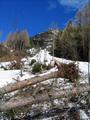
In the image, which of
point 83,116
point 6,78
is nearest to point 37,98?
point 83,116

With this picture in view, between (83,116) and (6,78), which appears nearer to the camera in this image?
(83,116)

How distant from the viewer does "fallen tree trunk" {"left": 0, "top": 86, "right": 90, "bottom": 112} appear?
21.4 ft

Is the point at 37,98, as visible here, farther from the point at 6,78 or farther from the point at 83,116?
the point at 6,78

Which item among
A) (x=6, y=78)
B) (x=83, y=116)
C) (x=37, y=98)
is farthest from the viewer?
(x=6, y=78)

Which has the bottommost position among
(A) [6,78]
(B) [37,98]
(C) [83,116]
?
(C) [83,116]

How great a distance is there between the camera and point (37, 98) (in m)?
6.69

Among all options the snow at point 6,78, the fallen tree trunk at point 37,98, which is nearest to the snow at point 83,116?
the fallen tree trunk at point 37,98

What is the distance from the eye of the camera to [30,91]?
7215 millimetres

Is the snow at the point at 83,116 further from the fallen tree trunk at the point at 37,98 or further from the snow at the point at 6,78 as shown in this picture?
the snow at the point at 6,78

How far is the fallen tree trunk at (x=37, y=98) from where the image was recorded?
6531mm

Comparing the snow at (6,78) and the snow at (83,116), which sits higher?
the snow at (6,78)

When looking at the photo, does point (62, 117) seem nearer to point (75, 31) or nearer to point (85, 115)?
point (85, 115)

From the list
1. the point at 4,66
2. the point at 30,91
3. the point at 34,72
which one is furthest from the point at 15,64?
the point at 30,91

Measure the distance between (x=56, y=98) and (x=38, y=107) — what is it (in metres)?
0.52
